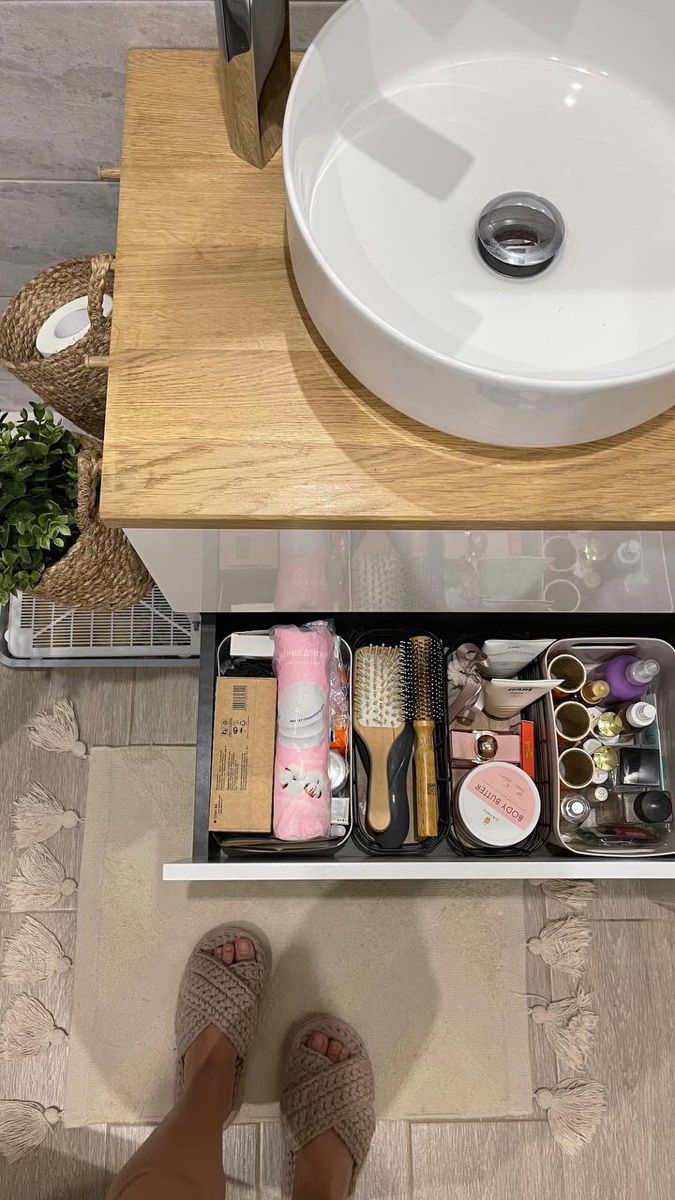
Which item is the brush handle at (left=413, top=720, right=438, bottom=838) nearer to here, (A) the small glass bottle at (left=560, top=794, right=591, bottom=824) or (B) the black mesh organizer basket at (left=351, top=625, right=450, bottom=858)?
(B) the black mesh organizer basket at (left=351, top=625, right=450, bottom=858)

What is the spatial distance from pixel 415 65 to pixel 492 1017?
4.27 ft

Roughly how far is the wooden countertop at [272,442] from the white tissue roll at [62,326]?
234 mm

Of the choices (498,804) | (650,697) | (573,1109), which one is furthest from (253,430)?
(573,1109)

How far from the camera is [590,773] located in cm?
102

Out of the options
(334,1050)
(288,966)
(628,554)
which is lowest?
(334,1050)

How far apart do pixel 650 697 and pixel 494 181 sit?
2.22 ft

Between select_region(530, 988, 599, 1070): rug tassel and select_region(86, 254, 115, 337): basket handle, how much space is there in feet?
3.96

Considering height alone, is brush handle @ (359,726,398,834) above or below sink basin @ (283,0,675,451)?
below

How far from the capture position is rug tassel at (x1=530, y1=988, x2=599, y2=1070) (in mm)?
1340

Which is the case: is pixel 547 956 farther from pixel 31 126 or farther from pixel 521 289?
pixel 31 126

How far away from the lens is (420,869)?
2.96ft

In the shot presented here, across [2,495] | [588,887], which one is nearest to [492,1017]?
[588,887]

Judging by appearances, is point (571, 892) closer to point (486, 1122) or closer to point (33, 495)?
point (486, 1122)

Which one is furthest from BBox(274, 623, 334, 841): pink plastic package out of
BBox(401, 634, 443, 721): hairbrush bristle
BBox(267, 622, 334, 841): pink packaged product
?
BBox(401, 634, 443, 721): hairbrush bristle
